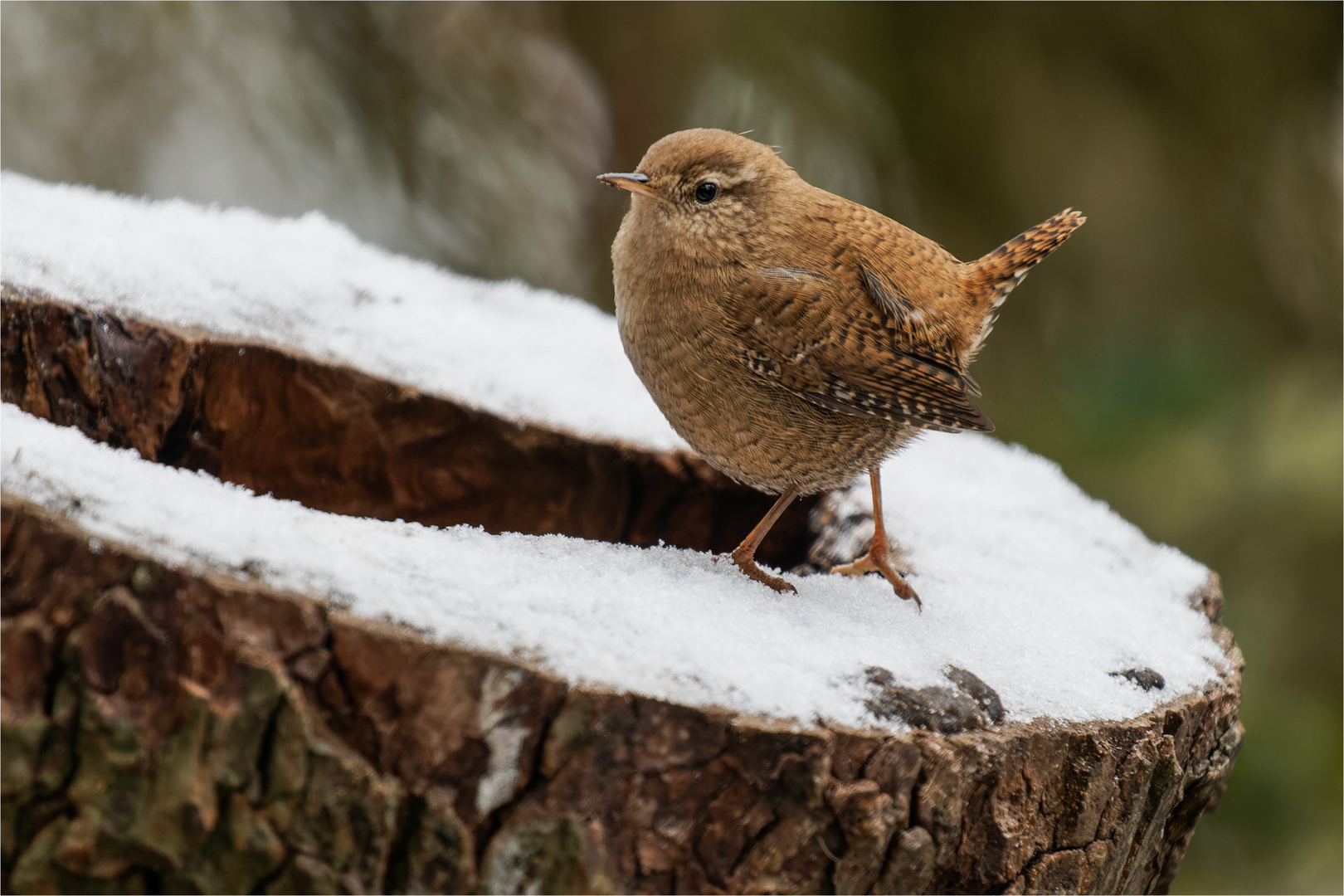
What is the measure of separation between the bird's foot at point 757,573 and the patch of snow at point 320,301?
0.60 metres

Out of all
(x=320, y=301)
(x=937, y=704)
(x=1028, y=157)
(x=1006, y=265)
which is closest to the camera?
(x=937, y=704)

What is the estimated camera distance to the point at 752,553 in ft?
7.25

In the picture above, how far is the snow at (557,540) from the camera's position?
1.44 meters

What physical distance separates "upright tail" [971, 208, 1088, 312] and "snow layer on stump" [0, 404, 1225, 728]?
61 centimetres

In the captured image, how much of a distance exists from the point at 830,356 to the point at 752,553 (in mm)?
438

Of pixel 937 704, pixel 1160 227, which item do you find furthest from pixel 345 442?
pixel 1160 227

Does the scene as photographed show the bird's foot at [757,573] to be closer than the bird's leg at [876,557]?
Yes

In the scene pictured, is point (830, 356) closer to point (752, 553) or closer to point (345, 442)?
point (752, 553)

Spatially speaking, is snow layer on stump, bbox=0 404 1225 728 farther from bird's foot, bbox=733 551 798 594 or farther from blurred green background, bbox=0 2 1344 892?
blurred green background, bbox=0 2 1344 892

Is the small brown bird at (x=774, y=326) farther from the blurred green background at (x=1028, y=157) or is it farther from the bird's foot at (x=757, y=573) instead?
the blurred green background at (x=1028, y=157)

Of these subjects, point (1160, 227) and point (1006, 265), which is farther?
point (1160, 227)

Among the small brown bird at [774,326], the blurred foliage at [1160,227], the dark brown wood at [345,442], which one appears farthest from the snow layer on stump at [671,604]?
the blurred foliage at [1160,227]

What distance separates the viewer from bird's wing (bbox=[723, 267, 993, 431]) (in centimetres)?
213

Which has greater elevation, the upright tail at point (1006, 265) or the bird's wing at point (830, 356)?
the upright tail at point (1006, 265)
